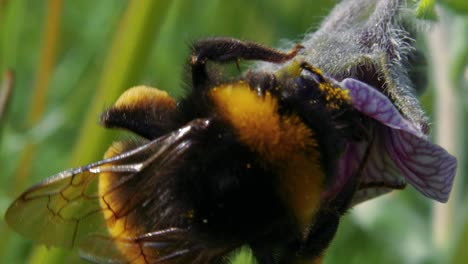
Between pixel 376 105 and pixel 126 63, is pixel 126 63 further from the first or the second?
pixel 376 105

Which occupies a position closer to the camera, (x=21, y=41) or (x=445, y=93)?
(x=445, y=93)

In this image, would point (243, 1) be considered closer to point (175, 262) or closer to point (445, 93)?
point (445, 93)

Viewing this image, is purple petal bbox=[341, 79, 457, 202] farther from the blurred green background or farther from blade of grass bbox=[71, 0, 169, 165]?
blade of grass bbox=[71, 0, 169, 165]

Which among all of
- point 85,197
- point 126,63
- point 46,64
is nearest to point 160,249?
point 85,197

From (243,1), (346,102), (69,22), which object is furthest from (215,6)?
(346,102)

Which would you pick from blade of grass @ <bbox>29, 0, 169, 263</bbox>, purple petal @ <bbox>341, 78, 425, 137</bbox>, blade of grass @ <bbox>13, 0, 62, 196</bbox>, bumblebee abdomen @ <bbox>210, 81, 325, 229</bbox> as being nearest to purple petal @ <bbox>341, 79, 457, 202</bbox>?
purple petal @ <bbox>341, 78, 425, 137</bbox>

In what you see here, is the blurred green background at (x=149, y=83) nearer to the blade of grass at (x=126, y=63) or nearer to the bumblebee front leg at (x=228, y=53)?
the blade of grass at (x=126, y=63)

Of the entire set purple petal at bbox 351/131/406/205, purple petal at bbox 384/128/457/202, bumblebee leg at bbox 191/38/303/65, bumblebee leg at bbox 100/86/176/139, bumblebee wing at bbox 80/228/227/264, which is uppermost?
bumblebee leg at bbox 191/38/303/65

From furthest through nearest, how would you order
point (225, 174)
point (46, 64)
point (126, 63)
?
point (46, 64) < point (126, 63) < point (225, 174)
